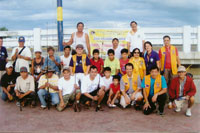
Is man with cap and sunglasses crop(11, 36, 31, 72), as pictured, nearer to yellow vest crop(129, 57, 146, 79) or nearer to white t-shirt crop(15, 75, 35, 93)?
white t-shirt crop(15, 75, 35, 93)

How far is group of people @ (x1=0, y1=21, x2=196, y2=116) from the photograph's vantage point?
5082mm

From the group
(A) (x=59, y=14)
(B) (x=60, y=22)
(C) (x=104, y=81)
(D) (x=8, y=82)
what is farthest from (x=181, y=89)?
(A) (x=59, y=14)

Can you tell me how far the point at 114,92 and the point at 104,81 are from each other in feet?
1.32

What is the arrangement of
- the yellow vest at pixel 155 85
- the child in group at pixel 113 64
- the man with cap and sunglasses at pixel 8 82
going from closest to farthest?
the yellow vest at pixel 155 85 → the child in group at pixel 113 64 → the man with cap and sunglasses at pixel 8 82

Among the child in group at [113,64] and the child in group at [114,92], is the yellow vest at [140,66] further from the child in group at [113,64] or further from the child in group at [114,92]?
the child in group at [114,92]

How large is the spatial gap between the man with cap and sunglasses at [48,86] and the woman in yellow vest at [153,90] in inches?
81.2

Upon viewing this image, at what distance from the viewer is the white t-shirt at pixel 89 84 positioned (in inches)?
213

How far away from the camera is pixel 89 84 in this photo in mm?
5477

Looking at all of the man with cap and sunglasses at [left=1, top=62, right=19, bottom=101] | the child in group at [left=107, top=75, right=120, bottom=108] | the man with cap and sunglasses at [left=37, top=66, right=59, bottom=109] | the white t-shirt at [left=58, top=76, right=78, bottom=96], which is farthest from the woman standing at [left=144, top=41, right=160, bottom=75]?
the man with cap and sunglasses at [left=1, top=62, right=19, bottom=101]

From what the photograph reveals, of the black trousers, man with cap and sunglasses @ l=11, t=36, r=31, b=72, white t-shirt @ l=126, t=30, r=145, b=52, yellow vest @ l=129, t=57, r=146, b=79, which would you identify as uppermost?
white t-shirt @ l=126, t=30, r=145, b=52

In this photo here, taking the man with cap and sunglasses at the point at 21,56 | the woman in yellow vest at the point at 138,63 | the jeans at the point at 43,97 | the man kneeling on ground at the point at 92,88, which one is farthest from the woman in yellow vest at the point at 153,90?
A: the man with cap and sunglasses at the point at 21,56

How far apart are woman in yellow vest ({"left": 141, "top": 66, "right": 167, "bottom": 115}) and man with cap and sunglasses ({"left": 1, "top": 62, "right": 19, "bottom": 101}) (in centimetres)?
343

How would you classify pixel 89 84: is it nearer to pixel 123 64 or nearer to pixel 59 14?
pixel 123 64

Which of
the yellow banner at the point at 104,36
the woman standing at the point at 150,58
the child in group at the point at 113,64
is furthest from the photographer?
the yellow banner at the point at 104,36
